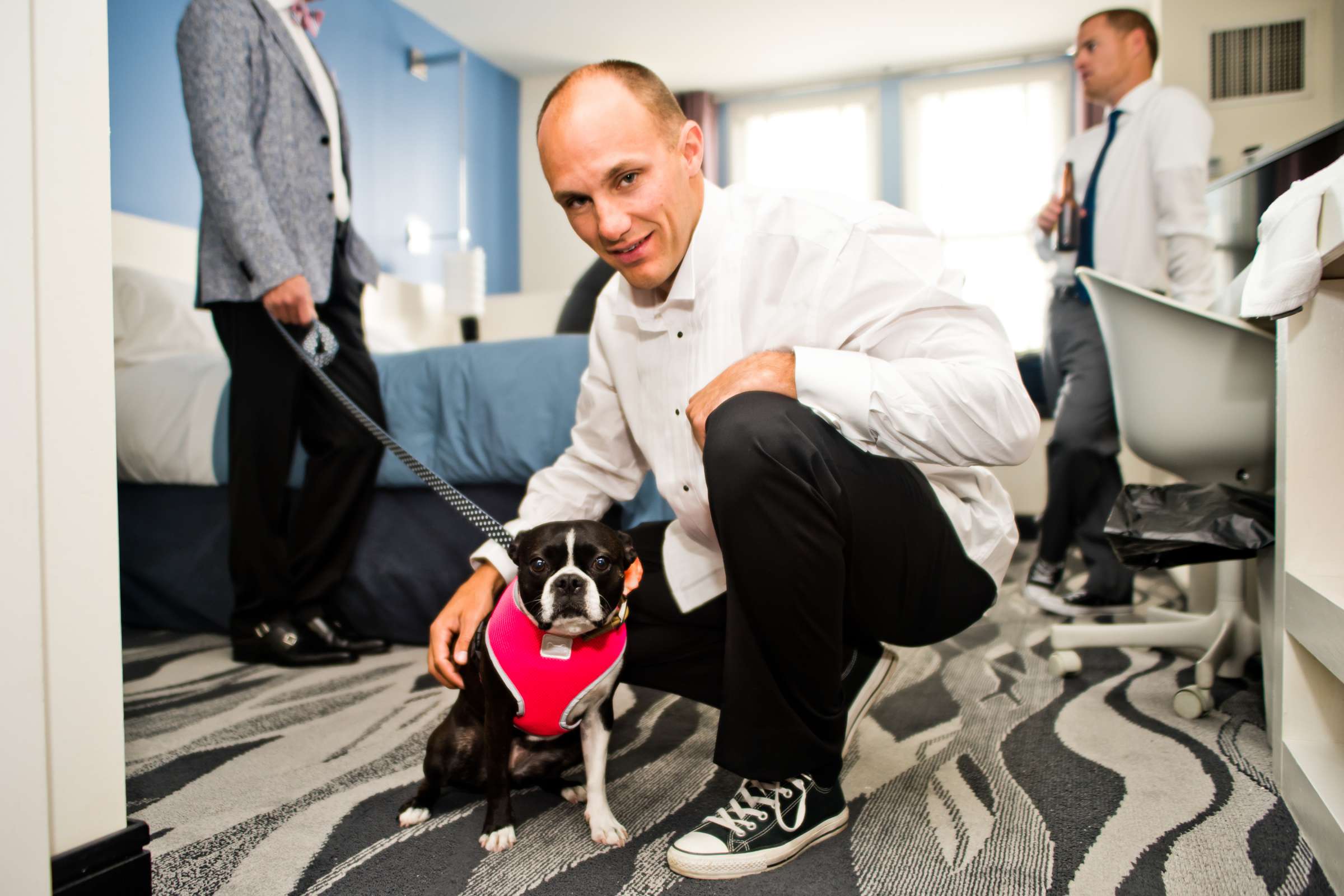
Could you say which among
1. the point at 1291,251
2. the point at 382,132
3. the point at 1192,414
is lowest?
the point at 1192,414

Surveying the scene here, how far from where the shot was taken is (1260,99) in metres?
3.22

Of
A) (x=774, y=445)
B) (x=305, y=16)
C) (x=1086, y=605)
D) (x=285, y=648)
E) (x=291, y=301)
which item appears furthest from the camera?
(x=1086, y=605)

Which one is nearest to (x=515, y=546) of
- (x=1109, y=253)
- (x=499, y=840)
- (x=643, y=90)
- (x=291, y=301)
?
(x=499, y=840)

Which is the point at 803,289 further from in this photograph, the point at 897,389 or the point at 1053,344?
the point at 1053,344

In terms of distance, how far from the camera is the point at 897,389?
2.97 feet

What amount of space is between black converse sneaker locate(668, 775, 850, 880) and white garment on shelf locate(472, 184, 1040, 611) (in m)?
0.27

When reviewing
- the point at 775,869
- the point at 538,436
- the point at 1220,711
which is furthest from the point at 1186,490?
the point at 538,436

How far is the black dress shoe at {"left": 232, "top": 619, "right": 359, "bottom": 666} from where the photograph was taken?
1887mm

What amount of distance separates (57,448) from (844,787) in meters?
0.99

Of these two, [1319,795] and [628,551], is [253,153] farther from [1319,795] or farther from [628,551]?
[1319,795]

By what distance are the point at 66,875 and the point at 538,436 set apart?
122cm

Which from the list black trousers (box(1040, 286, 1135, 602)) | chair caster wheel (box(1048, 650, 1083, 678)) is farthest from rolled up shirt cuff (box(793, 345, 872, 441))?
black trousers (box(1040, 286, 1135, 602))

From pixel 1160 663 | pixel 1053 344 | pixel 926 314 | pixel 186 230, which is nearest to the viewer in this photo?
pixel 926 314

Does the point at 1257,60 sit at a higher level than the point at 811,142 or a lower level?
lower
